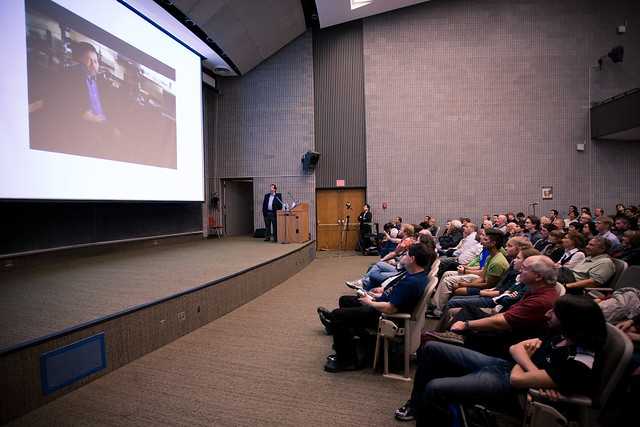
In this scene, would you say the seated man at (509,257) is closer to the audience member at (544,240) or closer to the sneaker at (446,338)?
the sneaker at (446,338)

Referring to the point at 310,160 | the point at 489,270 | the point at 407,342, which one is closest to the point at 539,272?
the point at 407,342

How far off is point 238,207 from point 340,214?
3215 millimetres

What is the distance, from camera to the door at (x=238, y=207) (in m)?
11.0

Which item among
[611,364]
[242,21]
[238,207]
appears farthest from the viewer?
[238,207]

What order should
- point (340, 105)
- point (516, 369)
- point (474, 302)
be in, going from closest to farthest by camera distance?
point (516, 369)
point (474, 302)
point (340, 105)

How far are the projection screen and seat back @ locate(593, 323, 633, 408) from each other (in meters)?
5.25

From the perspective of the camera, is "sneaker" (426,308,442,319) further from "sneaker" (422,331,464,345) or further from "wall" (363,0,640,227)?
"wall" (363,0,640,227)

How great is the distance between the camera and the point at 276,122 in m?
10.7

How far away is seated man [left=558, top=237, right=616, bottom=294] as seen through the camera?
129 inches

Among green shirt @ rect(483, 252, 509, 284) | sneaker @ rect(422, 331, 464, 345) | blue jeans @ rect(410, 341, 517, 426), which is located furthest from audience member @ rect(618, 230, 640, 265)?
blue jeans @ rect(410, 341, 517, 426)

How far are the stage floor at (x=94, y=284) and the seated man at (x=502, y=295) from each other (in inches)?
104

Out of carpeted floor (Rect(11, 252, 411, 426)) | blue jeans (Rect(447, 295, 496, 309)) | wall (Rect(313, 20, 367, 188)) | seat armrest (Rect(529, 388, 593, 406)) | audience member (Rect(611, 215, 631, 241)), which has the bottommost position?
carpeted floor (Rect(11, 252, 411, 426))

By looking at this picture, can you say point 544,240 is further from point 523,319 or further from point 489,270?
point 523,319

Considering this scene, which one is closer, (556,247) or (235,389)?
(235,389)
